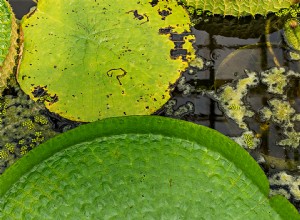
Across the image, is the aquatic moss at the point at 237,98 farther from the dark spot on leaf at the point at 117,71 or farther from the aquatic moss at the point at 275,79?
the dark spot on leaf at the point at 117,71

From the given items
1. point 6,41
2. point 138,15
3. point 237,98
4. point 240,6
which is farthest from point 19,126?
point 240,6

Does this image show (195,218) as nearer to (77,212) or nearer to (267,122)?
(77,212)

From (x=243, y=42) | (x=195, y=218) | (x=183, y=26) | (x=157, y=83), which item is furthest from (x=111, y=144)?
(x=243, y=42)

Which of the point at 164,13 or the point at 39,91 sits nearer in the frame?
the point at 39,91

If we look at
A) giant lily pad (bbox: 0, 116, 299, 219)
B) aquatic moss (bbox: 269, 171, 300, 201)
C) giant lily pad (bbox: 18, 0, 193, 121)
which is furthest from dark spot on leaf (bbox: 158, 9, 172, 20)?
aquatic moss (bbox: 269, 171, 300, 201)

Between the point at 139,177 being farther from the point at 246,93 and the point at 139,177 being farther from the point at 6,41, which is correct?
the point at 6,41

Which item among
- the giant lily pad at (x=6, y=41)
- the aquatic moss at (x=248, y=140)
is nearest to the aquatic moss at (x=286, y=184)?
the aquatic moss at (x=248, y=140)
